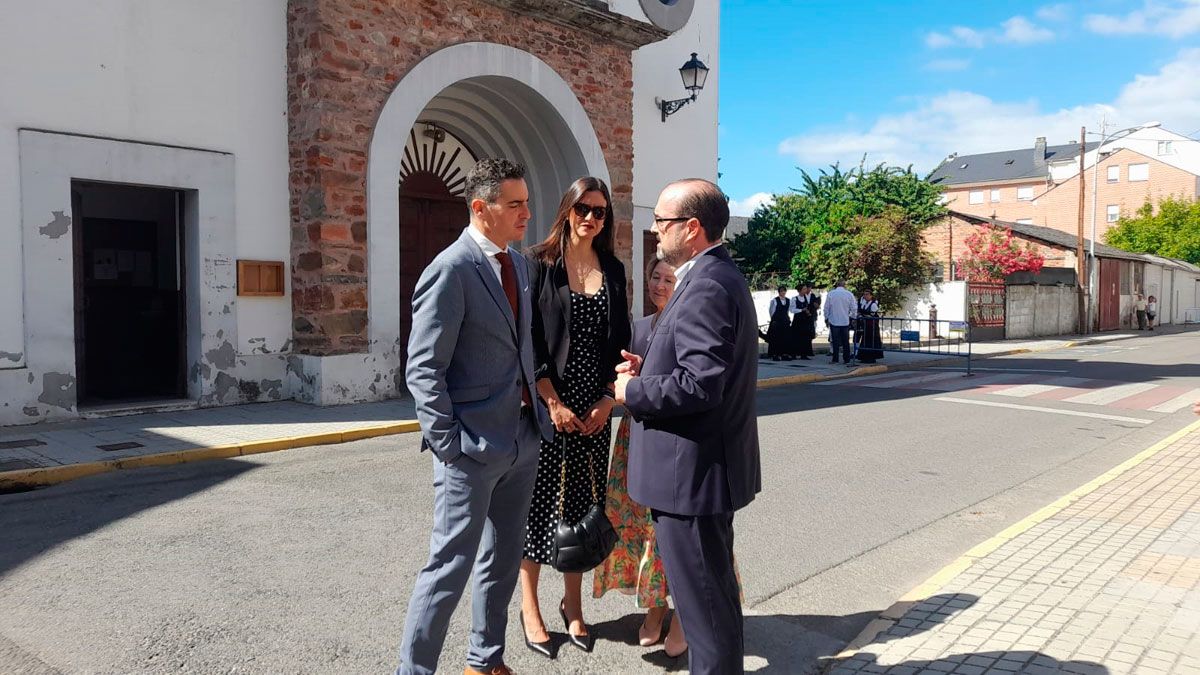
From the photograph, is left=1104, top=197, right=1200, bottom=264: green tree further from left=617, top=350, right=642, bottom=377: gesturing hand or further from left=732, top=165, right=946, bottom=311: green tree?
left=617, top=350, right=642, bottom=377: gesturing hand

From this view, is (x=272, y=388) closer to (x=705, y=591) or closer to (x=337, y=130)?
(x=337, y=130)

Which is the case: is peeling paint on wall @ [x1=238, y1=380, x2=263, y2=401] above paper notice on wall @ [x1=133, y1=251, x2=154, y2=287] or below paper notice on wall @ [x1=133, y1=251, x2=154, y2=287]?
below

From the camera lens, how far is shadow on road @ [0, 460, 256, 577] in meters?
4.79

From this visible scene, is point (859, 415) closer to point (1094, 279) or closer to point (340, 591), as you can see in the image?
point (340, 591)

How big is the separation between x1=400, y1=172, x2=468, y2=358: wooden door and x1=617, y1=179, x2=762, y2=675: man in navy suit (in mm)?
9668

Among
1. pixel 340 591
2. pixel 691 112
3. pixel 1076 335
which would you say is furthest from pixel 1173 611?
pixel 1076 335

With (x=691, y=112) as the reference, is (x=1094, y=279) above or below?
below

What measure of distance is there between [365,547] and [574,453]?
71.6 inches

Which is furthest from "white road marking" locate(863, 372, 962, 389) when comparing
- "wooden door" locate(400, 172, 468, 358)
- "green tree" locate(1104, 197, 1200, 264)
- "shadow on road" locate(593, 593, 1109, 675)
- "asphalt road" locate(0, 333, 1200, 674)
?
"green tree" locate(1104, 197, 1200, 264)

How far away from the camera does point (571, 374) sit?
3.56m

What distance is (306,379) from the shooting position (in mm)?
10102

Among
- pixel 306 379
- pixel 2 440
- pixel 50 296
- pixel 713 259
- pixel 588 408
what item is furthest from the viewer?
pixel 306 379

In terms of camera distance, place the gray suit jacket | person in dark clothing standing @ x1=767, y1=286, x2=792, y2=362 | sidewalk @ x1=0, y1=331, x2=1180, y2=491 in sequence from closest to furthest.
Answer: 1. the gray suit jacket
2. sidewalk @ x1=0, y1=331, x2=1180, y2=491
3. person in dark clothing standing @ x1=767, y1=286, x2=792, y2=362

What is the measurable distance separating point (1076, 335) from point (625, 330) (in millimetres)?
33308
